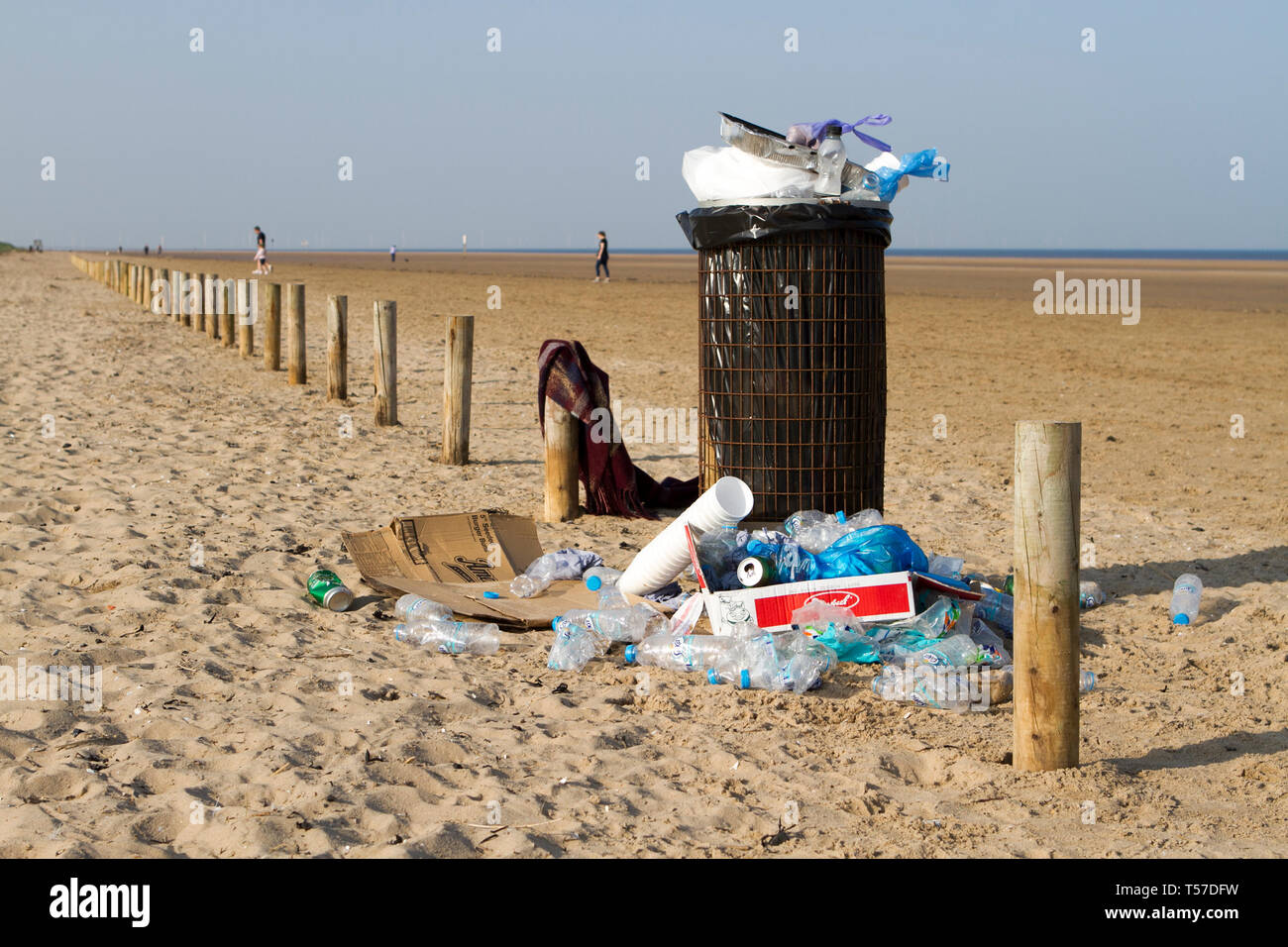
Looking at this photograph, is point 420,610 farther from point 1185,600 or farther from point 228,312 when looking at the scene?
point 228,312

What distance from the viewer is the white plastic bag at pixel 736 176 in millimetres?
5078

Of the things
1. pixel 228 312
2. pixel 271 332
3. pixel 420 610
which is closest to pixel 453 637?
pixel 420 610

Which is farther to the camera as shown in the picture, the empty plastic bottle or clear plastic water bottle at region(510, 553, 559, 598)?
clear plastic water bottle at region(510, 553, 559, 598)

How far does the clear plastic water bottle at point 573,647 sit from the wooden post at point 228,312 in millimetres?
14146

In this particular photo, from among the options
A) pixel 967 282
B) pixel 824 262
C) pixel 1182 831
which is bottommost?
→ pixel 1182 831

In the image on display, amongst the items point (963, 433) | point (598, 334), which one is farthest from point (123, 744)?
point (598, 334)

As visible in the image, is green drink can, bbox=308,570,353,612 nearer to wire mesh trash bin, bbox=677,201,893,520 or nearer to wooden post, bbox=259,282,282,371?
wire mesh trash bin, bbox=677,201,893,520

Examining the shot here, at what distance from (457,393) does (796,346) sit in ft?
12.5

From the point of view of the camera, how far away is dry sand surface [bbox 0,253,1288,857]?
10.3 feet

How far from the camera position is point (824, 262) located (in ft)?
16.7

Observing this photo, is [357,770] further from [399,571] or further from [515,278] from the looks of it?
[515,278]

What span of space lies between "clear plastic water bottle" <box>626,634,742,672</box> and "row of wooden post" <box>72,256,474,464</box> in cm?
405

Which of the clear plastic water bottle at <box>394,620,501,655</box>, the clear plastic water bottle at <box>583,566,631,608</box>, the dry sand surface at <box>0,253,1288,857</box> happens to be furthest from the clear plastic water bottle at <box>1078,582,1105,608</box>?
the clear plastic water bottle at <box>394,620,501,655</box>

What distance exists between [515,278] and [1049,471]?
3634cm
